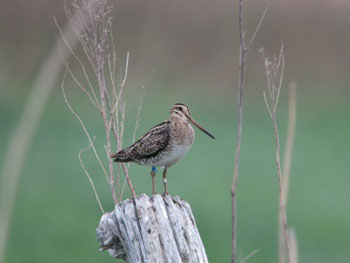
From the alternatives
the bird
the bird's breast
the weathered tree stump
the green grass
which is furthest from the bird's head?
the green grass

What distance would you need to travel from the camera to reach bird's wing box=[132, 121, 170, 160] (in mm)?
4203

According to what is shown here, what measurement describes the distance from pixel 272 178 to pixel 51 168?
117 inches

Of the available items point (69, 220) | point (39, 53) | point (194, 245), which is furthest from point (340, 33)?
point (194, 245)

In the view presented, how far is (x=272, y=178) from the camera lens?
11.1m

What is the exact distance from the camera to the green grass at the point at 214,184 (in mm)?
8289

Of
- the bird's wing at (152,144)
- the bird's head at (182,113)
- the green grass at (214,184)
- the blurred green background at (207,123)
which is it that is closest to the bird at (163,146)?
the bird's wing at (152,144)

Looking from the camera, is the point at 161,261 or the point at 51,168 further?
the point at 51,168

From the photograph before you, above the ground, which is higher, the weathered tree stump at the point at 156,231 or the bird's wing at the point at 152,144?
the bird's wing at the point at 152,144

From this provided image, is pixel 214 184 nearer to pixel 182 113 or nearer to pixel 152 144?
pixel 182 113

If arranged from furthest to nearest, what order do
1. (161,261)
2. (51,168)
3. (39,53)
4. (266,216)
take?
1. (39,53)
2. (51,168)
3. (266,216)
4. (161,261)

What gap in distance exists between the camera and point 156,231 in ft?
9.37

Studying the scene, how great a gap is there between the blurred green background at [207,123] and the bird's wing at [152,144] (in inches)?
140

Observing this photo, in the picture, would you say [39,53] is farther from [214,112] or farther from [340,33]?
[340,33]

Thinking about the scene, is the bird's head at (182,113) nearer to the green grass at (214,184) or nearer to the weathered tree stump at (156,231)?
the weathered tree stump at (156,231)
